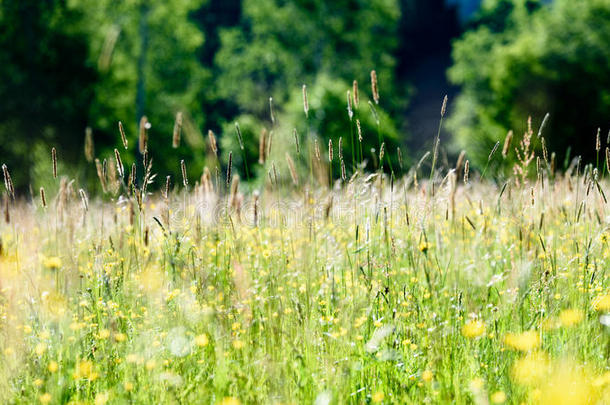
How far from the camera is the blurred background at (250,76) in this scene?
14828 millimetres

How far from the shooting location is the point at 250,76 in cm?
2798

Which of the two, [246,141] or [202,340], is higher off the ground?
[202,340]

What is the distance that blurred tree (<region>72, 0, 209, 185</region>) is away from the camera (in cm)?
1705

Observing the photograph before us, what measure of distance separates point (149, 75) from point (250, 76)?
8.67m

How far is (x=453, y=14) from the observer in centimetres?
4309

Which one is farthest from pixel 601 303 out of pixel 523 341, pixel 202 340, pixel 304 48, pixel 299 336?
pixel 304 48

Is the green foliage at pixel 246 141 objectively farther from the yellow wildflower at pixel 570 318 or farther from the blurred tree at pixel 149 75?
the yellow wildflower at pixel 570 318

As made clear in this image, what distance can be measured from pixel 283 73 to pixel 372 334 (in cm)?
2545

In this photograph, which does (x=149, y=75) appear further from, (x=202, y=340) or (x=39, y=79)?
(x=202, y=340)

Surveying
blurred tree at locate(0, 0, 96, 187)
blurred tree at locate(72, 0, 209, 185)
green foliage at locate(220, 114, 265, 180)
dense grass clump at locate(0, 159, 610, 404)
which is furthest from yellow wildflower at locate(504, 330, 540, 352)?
blurred tree at locate(72, 0, 209, 185)

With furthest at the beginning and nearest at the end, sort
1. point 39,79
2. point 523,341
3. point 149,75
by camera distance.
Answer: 1. point 149,75
2. point 39,79
3. point 523,341

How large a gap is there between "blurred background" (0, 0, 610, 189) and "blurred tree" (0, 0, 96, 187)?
0.03 metres

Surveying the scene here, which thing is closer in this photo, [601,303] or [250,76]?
[601,303]

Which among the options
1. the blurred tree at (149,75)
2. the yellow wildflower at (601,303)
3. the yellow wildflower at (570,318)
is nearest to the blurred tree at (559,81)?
the blurred tree at (149,75)
